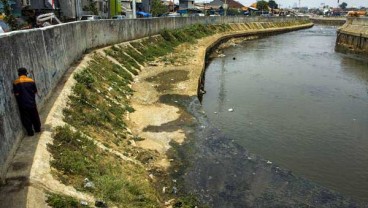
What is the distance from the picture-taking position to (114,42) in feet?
78.0

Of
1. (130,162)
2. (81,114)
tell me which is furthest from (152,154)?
(81,114)

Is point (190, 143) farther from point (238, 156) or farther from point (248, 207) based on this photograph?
point (248, 207)

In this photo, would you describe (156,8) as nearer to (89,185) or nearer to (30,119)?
(30,119)

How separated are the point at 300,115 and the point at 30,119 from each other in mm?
12052

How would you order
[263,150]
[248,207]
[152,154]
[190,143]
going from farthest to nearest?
[263,150] → [190,143] → [152,154] → [248,207]

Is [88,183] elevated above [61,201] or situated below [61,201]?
below

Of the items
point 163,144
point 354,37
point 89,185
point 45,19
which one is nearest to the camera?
point 89,185

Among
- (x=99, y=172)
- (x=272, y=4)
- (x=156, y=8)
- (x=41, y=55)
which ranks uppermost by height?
(x=272, y=4)

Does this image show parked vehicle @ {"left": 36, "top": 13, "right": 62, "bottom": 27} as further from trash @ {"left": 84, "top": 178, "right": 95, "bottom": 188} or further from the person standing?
trash @ {"left": 84, "top": 178, "right": 95, "bottom": 188}

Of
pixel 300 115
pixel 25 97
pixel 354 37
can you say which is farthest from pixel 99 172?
pixel 354 37

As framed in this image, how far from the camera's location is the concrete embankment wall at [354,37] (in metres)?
41.5

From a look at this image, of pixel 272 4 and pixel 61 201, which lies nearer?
pixel 61 201

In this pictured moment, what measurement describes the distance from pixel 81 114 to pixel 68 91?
147cm

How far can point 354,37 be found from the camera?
1754 inches
